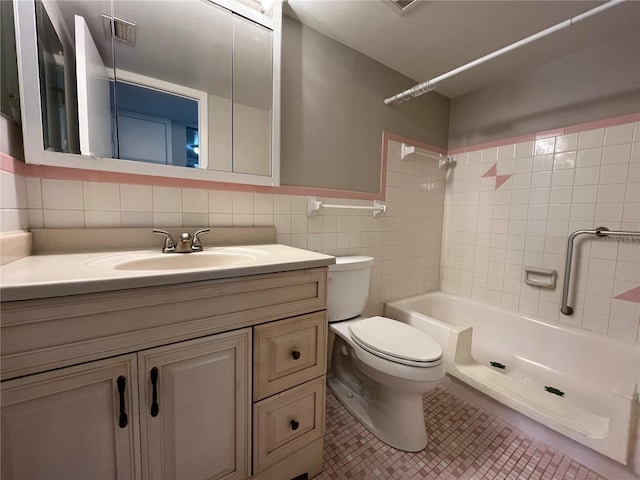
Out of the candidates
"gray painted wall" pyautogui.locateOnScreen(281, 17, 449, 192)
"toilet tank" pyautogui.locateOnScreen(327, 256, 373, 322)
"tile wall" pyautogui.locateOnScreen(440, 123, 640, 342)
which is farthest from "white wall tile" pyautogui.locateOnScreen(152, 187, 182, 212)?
"tile wall" pyautogui.locateOnScreen(440, 123, 640, 342)

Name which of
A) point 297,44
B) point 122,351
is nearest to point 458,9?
point 297,44

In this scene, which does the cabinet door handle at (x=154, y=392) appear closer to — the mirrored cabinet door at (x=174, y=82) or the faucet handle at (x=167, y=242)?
the faucet handle at (x=167, y=242)

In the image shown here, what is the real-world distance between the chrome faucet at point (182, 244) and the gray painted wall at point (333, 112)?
56 centimetres

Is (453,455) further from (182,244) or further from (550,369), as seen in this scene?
(182,244)

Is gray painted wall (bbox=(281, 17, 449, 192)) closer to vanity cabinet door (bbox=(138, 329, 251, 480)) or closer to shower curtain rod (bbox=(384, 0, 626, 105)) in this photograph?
shower curtain rod (bbox=(384, 0, 626, 105))

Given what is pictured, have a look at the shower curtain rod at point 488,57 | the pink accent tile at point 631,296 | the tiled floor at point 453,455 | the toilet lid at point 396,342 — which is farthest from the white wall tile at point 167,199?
the pink accent tile at point 631,296

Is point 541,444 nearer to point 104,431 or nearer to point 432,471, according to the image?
point 432,471

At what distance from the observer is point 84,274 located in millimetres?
634

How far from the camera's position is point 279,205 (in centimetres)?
141

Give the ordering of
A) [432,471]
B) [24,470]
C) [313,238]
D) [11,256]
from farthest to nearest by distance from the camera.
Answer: [313,238], [432,471], [11,256], [24,470]

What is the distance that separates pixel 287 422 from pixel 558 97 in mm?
2356

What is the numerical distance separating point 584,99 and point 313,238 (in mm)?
1816

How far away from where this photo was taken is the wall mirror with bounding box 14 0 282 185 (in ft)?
2.95

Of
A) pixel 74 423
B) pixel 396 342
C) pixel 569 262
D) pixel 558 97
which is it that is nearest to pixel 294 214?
pixel 396 342
